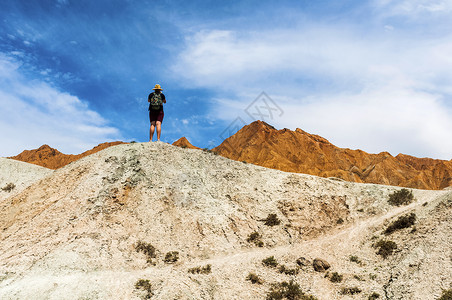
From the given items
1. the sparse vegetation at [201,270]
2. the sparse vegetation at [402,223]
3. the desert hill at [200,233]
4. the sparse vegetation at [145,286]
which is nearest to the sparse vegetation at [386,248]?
the desert hill at [200,233]

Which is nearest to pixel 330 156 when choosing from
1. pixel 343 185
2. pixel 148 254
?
pixel 343 185

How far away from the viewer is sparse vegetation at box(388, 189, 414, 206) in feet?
67.5

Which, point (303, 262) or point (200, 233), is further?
point (200, 233)

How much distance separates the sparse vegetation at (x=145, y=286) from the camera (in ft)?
38.2

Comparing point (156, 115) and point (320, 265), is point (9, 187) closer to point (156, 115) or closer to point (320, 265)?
point (156, 115)

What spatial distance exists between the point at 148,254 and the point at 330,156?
63423 mm

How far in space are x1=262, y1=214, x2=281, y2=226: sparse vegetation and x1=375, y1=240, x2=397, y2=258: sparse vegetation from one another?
586 centimetres

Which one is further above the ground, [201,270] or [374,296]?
[201,270]

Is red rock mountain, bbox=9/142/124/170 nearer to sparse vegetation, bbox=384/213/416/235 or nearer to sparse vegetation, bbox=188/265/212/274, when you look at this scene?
sparse vegetation, bbox=188/265/212/274

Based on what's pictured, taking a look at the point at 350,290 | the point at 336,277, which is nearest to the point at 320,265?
the point at 336,277

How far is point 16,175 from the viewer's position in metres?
25.0

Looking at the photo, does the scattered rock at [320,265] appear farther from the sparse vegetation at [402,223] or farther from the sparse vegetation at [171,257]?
the sparse vegetation at [171,257]

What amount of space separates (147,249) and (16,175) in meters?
17.1

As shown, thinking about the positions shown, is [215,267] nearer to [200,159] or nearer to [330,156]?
[200,159]
